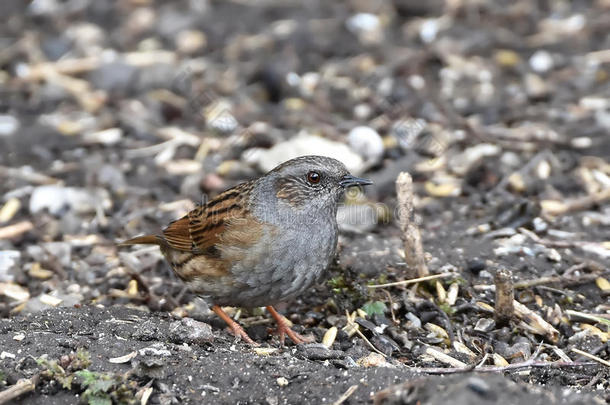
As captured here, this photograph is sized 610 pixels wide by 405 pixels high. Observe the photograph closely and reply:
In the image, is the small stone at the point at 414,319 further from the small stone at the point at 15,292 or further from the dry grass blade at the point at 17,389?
the small stone at the point at 15,292

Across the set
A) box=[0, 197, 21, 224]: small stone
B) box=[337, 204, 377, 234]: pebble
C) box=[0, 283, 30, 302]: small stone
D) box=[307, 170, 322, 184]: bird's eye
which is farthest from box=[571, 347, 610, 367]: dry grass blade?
box=[0, 197, 21, 224]: small stone

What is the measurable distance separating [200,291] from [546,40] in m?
5.98

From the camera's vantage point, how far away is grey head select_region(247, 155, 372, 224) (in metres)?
5.30

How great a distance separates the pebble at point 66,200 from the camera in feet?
23.2

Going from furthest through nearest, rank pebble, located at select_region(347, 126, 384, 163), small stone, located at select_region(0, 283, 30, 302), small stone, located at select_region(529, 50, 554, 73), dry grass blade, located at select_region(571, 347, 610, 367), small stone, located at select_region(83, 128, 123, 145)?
small stone, located at select_region(529, 50, 554, 73), small stone, located at select_region(83, 128, 123, 145), pebble, located at select_region(347, 126, 384, 163), small stone, located at select_region(0, 283, 30, 302), dry grass blade, located at select_region(571, 347, 610, 367)

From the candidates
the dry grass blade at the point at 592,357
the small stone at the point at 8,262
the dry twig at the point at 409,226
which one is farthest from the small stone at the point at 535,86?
the small stone at the point at 8,262

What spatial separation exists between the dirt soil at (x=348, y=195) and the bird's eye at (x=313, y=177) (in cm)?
55

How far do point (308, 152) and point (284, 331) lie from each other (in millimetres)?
2502

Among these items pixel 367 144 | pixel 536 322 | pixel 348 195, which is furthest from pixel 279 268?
pixel 367 144

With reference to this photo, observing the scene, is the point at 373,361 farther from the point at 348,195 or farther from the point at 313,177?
the point at 348,195

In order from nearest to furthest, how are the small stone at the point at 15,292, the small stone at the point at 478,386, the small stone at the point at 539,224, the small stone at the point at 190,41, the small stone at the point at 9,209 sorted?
1. the small stone at the point at 478,386
2. the small stone at the point at 15,292
3. the small stone at the point at 539,224
4. the small stone at the point at 9,209
5. the small stone at the point at 190,41

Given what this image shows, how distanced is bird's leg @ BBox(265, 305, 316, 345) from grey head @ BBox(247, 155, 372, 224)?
681mm

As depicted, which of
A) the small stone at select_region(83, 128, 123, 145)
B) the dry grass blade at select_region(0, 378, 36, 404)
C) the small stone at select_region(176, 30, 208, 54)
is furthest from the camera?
the small stone at select_region(176, 30, 208, 54)

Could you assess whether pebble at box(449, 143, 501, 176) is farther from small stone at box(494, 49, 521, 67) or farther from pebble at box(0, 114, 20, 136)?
pebble at box(0, 114, 20, 136)
